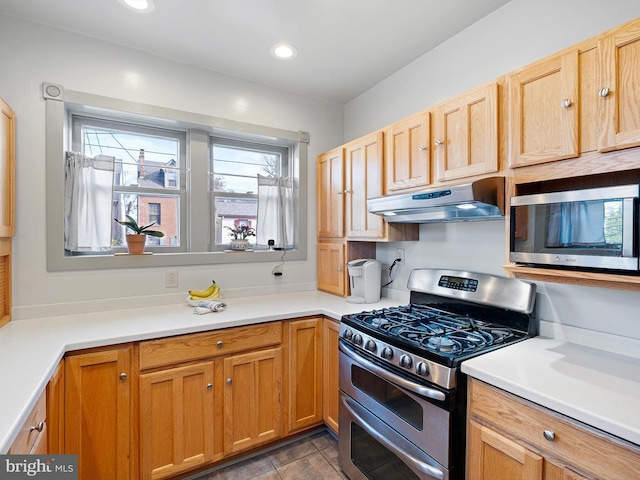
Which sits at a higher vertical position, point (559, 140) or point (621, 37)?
point (621, 37)

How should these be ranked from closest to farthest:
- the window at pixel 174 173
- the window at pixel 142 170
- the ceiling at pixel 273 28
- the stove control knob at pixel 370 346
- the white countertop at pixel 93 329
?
the white countertop at pixel 93 329
the stove control knob at pixel 370 346
the ceiling at pixel 273 28
the window at pixel 174 173
the window at pixel 142 170

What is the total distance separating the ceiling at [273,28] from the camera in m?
1.80

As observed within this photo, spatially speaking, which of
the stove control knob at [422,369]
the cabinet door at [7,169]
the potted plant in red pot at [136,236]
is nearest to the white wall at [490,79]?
the stove control knob at [422,369]

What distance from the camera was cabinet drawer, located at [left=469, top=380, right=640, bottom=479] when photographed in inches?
35.8

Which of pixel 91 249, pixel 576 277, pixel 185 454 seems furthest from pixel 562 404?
pixel 91 249

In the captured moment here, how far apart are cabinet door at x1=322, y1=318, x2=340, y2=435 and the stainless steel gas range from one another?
0.74 feet

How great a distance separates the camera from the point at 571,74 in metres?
1.26

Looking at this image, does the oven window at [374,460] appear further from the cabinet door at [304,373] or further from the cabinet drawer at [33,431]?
the cabinet drawer at [33,431]

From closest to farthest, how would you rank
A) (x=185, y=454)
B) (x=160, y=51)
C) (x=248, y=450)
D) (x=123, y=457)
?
(x=123, y=457) → (x=185, y=454) → (x=248, y=450) → (x=160, y=51)

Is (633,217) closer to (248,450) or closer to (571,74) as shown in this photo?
(571,74)

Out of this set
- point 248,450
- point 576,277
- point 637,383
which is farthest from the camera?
point 248,450

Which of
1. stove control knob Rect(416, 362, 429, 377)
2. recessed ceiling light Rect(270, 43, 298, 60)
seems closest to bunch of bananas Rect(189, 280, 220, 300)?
stove control knob Rect(416, 362, 429, 377)

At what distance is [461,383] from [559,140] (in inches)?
40.9

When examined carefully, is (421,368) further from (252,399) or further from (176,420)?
(176,420)
